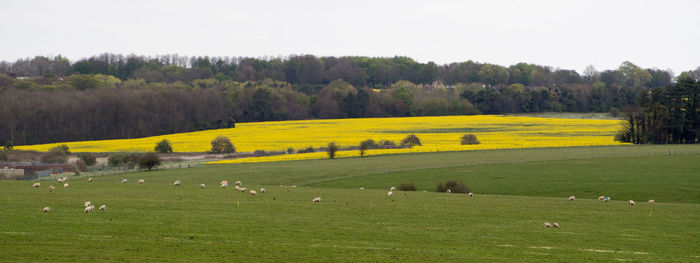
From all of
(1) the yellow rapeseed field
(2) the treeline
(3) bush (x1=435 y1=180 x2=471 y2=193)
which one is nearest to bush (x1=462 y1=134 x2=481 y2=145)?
(1) the yellow rapeseed field

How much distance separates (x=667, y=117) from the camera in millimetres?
77688

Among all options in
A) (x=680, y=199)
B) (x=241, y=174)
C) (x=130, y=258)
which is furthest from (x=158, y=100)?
(x=130, y=258)

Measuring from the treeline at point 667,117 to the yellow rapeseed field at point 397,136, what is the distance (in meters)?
3.37

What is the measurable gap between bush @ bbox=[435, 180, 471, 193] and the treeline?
154ft

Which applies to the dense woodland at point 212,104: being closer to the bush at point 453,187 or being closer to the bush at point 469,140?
the bush at point 469,140

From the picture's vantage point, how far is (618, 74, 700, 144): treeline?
77.6 meters

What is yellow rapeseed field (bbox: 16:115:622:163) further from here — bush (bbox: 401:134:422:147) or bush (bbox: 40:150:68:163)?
bush (bbox: 40:150:68:163)

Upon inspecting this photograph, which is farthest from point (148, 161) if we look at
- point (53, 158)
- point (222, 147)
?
point (222, 147)

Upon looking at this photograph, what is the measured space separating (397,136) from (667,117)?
30.5 meters

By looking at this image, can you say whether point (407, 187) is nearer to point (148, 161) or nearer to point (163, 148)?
point (148, 161)

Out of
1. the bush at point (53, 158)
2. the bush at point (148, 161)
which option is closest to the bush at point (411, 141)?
the bush at point (148, 161)

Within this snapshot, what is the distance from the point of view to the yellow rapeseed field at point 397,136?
7231 cm

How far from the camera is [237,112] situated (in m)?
127

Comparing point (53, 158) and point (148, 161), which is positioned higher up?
point (148, 161)
